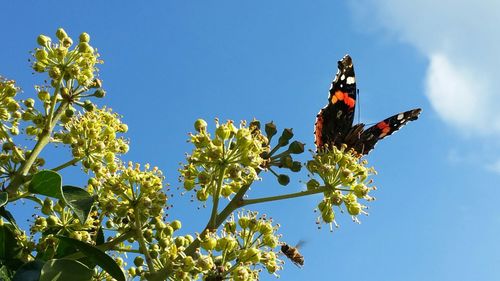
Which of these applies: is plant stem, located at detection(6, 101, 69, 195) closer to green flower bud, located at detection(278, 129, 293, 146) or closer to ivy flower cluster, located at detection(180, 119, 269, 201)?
ivy flower cluster, located at detection(180, 119, 269, 201)

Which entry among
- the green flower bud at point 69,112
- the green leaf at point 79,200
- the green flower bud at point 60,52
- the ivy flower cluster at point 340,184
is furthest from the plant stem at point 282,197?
the green flower bud at point 60,52

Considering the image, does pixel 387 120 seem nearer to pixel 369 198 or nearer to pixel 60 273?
pixel 369 198

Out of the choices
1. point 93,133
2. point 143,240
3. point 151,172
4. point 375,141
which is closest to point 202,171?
point 151,172

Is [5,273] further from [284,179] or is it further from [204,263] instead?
[284,179]

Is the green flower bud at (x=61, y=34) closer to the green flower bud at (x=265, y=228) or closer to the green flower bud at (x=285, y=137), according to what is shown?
the green flower bud at (x=285, y=137)

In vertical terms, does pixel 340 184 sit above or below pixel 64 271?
above

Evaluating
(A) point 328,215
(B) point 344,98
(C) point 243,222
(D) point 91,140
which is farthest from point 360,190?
(D) point 91,140

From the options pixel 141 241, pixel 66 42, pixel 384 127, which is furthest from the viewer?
pixel 384 127
